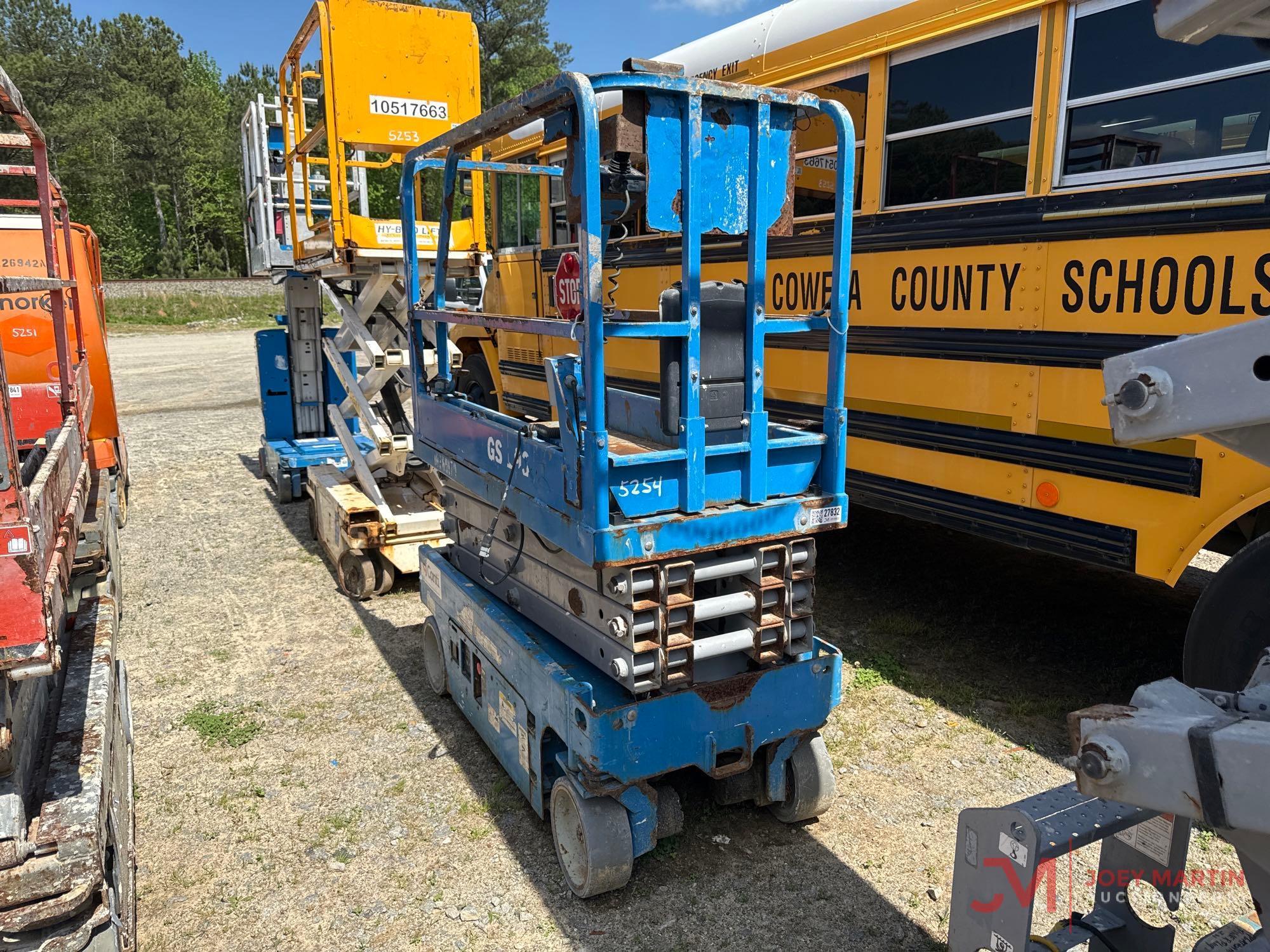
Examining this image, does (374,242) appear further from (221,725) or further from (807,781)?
(807,781)

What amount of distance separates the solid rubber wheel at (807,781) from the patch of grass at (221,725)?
2455mm

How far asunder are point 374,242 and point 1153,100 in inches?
170

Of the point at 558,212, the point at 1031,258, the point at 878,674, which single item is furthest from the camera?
the point at 558,212

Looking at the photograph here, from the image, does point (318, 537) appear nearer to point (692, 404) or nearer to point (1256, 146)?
point (692, 404)

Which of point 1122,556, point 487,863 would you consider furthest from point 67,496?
point 1122,556

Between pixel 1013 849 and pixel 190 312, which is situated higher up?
pixel 190 312

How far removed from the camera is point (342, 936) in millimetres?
2861

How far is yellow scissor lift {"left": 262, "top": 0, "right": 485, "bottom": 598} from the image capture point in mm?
5582

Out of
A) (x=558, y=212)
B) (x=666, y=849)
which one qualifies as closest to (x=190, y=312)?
(x=558, y=212)

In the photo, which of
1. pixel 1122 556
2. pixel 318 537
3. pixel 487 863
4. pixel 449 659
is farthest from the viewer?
pixel 318 537

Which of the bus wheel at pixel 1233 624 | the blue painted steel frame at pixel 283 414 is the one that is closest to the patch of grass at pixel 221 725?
the blue painted steel frame at pixel 283 414

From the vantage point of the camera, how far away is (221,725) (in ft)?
13.8

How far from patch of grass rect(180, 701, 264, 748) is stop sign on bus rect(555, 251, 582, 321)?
101 inches

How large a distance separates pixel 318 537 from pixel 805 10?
16.2ft
